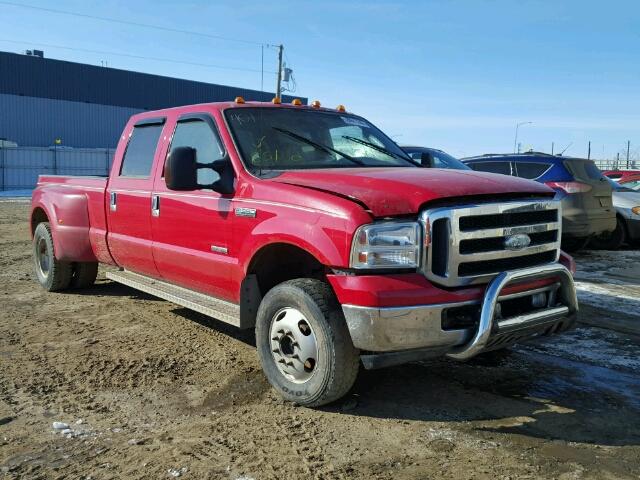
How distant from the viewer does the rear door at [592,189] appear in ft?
32.3

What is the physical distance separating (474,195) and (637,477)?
1.70 meters

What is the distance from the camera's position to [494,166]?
35.7ft

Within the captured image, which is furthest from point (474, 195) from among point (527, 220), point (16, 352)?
point (16, 352)

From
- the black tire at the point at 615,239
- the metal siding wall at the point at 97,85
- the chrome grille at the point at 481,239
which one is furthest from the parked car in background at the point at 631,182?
the metal siding wall at the point at 97,85

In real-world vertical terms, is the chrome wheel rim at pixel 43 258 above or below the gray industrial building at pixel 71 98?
below

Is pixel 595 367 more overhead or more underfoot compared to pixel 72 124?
more underfoot

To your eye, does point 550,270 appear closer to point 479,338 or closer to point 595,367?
point 479,338

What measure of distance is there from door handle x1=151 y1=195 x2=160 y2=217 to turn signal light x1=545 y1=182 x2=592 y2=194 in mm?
6853

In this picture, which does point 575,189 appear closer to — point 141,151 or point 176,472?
point 141,151

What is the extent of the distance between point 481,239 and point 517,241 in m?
0.33

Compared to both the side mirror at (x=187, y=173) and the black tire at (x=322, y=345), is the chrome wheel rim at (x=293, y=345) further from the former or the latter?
the side mirror at (x=187, y=173)

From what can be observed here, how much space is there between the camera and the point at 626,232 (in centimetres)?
1161

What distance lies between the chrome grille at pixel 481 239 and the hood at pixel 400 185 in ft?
0.33

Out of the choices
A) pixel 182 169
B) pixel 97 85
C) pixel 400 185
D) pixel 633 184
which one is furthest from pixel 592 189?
pixel 97 85
